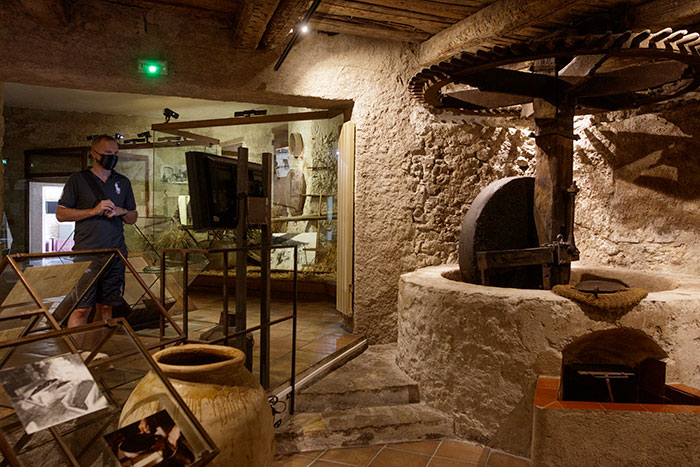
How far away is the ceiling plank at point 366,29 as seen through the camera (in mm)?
4391

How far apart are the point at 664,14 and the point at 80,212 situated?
4811 mm

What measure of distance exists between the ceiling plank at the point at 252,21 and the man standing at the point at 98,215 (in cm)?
132

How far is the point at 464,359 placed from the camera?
3.28 meters

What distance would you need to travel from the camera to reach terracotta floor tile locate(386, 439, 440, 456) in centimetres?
312

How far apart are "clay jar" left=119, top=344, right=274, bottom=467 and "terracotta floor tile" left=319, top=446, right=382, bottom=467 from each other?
1089 mm

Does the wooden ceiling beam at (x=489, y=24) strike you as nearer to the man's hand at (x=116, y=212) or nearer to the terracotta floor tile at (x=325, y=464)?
the man's hand at (x=116, y=212)

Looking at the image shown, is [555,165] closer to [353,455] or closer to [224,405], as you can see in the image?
[353,455]

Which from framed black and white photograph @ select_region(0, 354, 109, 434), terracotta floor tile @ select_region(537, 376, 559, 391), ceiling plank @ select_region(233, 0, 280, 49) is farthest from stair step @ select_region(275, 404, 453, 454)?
ceiling plank @ select_region(233, 0, 280, 49)

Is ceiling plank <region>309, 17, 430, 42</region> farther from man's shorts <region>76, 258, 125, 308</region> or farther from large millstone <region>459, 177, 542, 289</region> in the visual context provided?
man's shorts <region>76, 258, 125, 308</region>

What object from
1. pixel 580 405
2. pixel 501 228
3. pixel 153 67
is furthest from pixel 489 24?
pixel 580 405

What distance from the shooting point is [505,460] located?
9.98 feet

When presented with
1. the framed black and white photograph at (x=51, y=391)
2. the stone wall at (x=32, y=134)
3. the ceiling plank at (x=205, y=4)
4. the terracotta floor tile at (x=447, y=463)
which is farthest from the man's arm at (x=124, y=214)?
the stone wall at (x=32, y=134)

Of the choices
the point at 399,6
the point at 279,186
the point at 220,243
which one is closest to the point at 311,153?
the point at 279,186

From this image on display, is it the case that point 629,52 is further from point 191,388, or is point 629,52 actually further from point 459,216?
point 191,388
